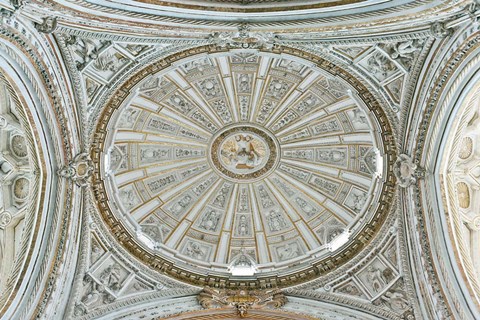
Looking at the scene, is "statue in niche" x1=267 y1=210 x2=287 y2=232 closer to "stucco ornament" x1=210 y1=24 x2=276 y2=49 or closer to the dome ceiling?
the dome ceiling

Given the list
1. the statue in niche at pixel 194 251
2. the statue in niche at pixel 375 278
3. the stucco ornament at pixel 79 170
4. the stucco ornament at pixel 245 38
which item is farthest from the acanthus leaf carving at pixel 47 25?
the statue in niche at pixel 375 278

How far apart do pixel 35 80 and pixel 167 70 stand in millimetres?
5153

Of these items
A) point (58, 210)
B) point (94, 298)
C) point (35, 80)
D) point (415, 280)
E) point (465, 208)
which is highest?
point (465, 208)

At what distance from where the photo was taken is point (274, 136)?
82.4 ft

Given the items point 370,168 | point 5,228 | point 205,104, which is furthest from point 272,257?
point 5,228

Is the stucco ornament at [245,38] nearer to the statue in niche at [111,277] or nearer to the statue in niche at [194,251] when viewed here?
the statue in niche at [111,277]

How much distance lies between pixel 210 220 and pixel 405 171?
36.1 feet

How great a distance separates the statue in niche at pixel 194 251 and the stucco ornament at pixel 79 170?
6658 mm

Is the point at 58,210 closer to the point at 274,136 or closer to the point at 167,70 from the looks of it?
the point at 167,70

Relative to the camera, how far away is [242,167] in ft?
83.9

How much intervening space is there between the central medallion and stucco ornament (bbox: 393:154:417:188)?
27.8 ft

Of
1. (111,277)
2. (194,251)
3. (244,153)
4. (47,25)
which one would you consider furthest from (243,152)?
(47,25)

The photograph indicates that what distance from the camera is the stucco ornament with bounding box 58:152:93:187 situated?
1686 centimetres

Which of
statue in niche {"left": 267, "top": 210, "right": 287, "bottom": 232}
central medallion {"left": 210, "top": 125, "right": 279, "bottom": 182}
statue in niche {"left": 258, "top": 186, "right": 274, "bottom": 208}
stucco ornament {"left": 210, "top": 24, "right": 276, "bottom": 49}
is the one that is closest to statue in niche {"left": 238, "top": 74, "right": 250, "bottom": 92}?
central medallion {"left": 210, "top": 125, "right": 279, "bottom": 182}
